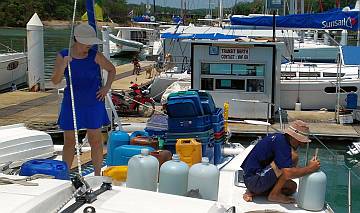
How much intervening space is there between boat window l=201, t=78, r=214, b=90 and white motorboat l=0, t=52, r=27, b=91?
11995 millimetres

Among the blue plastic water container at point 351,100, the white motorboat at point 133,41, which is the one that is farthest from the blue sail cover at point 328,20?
the white motorboat at point 133,41

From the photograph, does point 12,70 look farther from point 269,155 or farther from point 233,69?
point 269,155

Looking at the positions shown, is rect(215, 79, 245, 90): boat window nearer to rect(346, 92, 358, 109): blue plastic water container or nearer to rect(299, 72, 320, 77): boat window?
rect(346, 92, 358, 109): blue plastic water container

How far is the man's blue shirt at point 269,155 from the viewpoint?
198 inches

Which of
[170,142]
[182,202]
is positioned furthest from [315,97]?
[182,202]

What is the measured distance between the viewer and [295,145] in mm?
5078

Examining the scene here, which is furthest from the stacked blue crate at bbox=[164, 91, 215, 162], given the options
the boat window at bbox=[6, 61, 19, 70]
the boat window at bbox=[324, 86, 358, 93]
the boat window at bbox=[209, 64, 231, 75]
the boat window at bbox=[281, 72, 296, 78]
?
the boat window at bbox=[6, 61, 19, 70]

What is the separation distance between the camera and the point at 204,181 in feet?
15.7

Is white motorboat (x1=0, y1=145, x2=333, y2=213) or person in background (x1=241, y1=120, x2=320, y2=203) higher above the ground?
white motorboat (x1=0, y1=145, x2=333, y2=213)

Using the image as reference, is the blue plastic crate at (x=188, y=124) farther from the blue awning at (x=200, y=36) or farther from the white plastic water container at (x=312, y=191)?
the blue awning at (x=200, y=36)

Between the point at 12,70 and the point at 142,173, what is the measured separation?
21.2m

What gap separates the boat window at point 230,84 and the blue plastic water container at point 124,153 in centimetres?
909

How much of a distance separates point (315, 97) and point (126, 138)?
1218 cm

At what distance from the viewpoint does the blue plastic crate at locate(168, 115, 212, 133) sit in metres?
6.52
